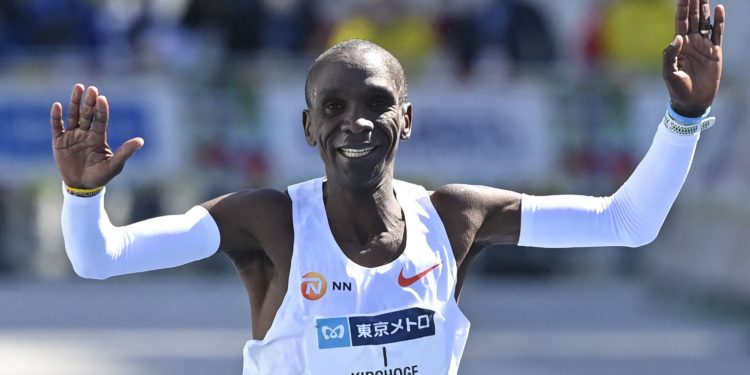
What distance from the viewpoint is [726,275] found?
15086mm

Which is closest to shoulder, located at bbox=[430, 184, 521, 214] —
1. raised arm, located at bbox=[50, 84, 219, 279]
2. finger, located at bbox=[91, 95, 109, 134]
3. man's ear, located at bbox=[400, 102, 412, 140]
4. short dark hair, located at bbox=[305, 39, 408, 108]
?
man's ear, located at bbox=[400, 102, 412, 140]

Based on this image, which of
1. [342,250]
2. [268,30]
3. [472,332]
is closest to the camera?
[342,250]

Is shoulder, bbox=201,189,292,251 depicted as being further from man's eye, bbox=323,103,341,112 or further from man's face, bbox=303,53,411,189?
man's eye, bbox=323,103,341,112

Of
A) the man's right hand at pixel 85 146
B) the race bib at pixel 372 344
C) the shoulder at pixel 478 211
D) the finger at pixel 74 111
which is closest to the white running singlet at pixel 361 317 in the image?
the race bib at pixel 372 344

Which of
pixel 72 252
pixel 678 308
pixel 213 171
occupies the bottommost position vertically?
pixel 678 308

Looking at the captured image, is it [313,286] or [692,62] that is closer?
[313,286]

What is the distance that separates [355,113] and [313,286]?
19.0 inches

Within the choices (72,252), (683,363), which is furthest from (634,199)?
(683,363)

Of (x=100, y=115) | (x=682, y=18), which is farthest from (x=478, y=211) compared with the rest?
(x=100, y=115)

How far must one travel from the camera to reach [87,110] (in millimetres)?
4629

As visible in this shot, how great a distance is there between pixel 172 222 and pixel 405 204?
2.20ft

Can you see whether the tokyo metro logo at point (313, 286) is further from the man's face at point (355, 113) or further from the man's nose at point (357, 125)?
the man's nose at point (357, 125)

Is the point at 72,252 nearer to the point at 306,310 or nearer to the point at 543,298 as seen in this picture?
the point at 306,310

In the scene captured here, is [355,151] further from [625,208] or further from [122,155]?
[625,208]
